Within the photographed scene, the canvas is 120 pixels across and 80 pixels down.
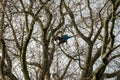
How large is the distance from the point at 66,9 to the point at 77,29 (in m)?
1.05

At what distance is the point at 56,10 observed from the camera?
44.8 feet

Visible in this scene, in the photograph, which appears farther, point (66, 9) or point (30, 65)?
point (30, 65)

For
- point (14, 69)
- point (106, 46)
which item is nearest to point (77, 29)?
point (14, 69)

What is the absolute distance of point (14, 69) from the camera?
14656 mm

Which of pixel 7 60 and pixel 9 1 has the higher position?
pixel 9 1

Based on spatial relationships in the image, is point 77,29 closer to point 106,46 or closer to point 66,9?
point 66,9

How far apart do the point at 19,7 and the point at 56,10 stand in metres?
2.02

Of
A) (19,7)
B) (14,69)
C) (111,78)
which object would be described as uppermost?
(19,7)

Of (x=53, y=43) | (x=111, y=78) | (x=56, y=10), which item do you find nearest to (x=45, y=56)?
(x=53, y=43)

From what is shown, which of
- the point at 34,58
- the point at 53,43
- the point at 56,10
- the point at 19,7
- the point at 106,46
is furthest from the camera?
the point at 34,58

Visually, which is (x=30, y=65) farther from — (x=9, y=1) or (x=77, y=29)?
(x=9, y=1)

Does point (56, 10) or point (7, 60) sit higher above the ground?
point (56, 10)

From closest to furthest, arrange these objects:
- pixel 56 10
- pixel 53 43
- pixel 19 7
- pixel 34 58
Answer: pixel 19 7 < pixel 56 10 < pixel 53 43 < pixel 34 58

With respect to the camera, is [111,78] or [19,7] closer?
[19,7]
